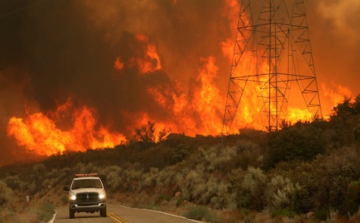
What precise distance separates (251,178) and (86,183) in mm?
9581

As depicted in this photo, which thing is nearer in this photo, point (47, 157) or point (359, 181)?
point (359, 181)

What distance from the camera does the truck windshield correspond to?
3397 cm

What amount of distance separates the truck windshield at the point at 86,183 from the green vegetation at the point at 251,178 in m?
3.92

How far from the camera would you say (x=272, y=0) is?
51.1 meters

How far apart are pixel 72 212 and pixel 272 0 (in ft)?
88.3

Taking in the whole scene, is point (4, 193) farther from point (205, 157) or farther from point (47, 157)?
point (47, 157)

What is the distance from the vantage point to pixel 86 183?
3572 cm

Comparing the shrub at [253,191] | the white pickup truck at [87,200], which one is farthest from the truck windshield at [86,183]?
the shrub at [253,191]

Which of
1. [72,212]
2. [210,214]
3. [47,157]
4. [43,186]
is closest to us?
[210,214]

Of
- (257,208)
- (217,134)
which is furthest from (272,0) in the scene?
(217,134)

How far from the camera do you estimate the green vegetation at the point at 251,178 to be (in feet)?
79.4

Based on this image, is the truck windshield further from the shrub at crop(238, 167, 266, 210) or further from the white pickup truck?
the shrub at crop(238, 167, 266, 210)

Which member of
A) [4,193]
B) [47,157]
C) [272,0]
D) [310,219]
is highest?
[272,0]

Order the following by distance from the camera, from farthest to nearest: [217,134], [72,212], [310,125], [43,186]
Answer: [217,134], [43,186], [310,125], [72,212]
